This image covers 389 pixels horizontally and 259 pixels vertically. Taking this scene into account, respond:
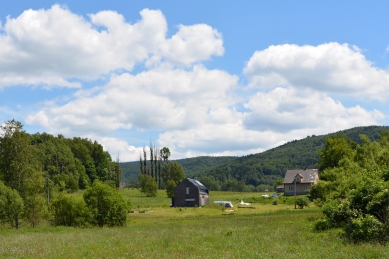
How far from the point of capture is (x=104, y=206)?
48.3 metres

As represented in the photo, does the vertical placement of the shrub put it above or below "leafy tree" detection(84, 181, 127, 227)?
below

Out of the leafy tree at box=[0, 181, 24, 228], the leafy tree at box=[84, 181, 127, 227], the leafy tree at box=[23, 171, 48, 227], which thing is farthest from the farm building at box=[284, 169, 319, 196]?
the leafy tree at box=[0, 181, 24, 228]

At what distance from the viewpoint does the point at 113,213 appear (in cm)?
4831

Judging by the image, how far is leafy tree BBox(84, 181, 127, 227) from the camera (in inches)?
1885

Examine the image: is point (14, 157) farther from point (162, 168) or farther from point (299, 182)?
point (162, 168)

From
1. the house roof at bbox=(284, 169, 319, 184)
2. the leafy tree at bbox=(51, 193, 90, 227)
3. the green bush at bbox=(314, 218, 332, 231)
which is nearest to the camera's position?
the green bush at bbox=(314, 218, 332, 231)

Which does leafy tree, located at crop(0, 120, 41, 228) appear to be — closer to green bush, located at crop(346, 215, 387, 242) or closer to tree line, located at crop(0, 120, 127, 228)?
tree line, located at crop(0, 120, 127, 228)

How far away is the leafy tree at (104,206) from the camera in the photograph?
47.9 meters

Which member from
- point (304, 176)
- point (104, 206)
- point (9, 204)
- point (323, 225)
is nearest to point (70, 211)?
point (104, 206)

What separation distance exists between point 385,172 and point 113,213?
31.6 meters

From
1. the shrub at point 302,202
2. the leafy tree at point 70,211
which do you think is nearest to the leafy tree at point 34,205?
the leafy tree at point 70,211

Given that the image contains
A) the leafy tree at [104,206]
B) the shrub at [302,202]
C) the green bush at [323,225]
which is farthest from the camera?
the shrub at [302,202]

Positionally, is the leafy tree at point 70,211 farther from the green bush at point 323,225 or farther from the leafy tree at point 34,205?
the green bush at point 323,225

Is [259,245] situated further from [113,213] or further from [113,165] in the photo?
[113,165]
